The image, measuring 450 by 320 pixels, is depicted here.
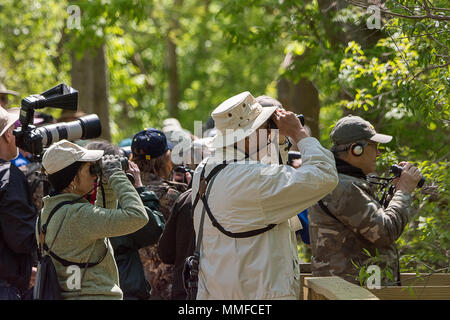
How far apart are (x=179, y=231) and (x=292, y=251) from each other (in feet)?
3.90

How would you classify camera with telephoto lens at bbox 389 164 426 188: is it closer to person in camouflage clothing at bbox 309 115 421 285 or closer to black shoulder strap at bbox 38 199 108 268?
person in camouflage clothing at bbox 309 115 421 285

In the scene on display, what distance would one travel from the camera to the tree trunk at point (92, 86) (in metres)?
11.3

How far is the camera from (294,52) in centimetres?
846

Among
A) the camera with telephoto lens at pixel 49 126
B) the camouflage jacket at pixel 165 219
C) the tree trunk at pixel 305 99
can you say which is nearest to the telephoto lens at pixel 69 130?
the camera with telephoto lens at pixel 49 126

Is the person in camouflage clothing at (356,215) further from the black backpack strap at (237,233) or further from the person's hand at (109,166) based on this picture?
the person's hand at (109,166)

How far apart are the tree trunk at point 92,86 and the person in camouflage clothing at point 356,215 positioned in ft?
23.6

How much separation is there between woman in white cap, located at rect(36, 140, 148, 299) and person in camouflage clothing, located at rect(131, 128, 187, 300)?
1131 millimetres

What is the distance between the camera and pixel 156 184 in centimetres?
534

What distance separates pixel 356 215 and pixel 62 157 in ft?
5.76

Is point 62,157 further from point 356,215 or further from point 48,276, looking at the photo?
point 356,215

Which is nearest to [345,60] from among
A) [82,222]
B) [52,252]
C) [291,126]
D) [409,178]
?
[409,178]

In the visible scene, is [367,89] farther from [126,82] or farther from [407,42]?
[126,82]

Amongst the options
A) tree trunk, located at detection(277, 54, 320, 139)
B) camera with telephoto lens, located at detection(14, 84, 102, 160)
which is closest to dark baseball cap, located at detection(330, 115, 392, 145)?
camera with telephoto lens, located at detection(14, 84, 102, 160)

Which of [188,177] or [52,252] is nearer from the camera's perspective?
[52,252]
